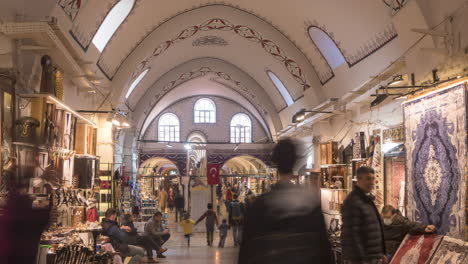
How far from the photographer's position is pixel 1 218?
257 cm

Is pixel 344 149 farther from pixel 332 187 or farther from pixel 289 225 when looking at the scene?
pixel 289 225

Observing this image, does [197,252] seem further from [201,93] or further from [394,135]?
[201,93]

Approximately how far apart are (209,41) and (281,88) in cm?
287

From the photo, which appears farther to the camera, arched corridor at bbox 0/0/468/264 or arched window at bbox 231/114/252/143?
arched window at bbox 231/114/252/143

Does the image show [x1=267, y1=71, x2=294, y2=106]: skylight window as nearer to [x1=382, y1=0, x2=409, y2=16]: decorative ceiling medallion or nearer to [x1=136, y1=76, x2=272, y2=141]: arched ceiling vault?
[x1=136, y1=76, x2=272, y2=141]: arched ceiling vault

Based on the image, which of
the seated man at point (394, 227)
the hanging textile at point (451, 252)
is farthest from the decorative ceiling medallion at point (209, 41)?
the hanging textile at point (451, 252)

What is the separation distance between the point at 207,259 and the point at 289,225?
28.8ft

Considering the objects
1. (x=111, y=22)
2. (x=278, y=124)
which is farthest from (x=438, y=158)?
(x=278, y=124)

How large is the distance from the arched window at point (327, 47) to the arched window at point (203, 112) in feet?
41.1

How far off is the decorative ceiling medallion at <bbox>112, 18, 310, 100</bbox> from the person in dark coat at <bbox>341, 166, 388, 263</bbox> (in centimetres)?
910

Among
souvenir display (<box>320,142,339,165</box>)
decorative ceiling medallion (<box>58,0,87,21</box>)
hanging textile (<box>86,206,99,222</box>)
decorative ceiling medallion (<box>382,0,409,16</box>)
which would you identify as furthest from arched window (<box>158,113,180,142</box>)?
decorative ceiling medallion (<box>382,0,409,16</box>)

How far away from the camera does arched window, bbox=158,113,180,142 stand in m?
23.6

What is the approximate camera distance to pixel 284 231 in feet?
8.41

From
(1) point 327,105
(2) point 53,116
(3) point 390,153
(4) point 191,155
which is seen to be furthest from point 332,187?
(4) point 191,155
